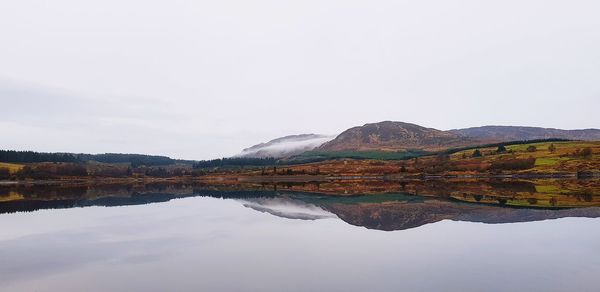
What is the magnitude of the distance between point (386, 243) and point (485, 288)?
1137 centimetres

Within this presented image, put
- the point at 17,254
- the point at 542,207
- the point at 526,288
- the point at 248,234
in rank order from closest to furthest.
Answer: the point at 526,288, the point at 17,254, the point at 248,234, the point at 542,207

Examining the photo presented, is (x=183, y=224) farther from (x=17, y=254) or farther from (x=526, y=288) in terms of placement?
(x=526, y=288)

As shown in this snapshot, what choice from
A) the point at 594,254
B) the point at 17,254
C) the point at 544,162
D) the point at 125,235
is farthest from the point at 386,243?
the point at 544,162

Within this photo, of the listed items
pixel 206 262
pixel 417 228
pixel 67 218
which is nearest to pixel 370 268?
pixel 206 262

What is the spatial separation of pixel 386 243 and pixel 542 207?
2580cm

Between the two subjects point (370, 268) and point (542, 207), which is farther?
point (542, 207)

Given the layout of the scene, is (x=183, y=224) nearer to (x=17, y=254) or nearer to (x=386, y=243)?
(x=17, y=254)

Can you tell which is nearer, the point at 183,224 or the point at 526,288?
the point at 526,288

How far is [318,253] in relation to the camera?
24578 millimetres

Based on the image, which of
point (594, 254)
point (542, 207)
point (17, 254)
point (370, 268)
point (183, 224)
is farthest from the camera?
point (542, 207)

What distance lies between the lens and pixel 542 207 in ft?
145

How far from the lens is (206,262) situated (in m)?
22.4

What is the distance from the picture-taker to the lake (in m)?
17.8

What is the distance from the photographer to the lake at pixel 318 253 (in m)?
17.8
